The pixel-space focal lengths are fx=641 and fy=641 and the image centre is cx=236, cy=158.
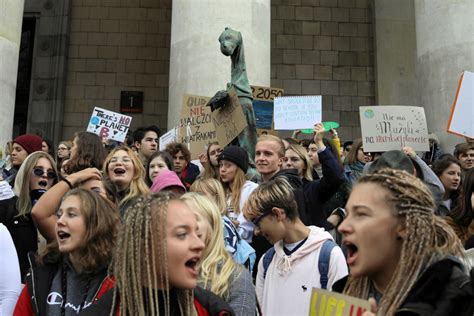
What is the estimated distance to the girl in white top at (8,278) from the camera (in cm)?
348

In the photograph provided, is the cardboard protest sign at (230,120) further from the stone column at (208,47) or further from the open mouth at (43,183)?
the stone column at (208,47)

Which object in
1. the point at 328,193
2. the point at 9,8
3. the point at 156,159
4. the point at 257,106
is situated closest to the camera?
the point at 328,193

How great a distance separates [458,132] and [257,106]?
9.21 feet

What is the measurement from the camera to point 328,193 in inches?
217

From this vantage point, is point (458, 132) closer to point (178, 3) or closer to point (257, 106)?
point (257, 106)

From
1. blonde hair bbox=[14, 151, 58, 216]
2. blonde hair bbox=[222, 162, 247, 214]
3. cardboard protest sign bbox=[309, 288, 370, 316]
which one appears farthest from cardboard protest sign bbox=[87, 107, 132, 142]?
cardboard protest sign bbox=[309, 288, 370, 316]

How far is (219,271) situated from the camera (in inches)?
130

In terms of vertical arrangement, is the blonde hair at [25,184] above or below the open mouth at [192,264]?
above

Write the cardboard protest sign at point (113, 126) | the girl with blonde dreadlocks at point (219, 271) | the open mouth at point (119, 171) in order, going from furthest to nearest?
1. the cardboard protest sign at point (113, 126)
2. the open mouth at point (119, 171)
3. the girl with blonde dreadlocks at point (219, 271)

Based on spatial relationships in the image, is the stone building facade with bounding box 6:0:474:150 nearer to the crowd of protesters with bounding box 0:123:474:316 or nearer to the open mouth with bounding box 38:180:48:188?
the crowd of protesters with bounding box 0:123:474:316

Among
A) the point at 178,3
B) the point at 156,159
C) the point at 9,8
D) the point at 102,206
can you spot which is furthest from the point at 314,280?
the point at 9,8

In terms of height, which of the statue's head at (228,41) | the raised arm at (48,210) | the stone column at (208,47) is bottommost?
the raised arm at (48,210)

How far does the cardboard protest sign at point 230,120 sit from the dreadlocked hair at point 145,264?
4597 mm

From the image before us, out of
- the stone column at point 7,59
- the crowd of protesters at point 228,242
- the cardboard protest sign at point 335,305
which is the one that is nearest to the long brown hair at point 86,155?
the crowd of protesters at point 228,242
